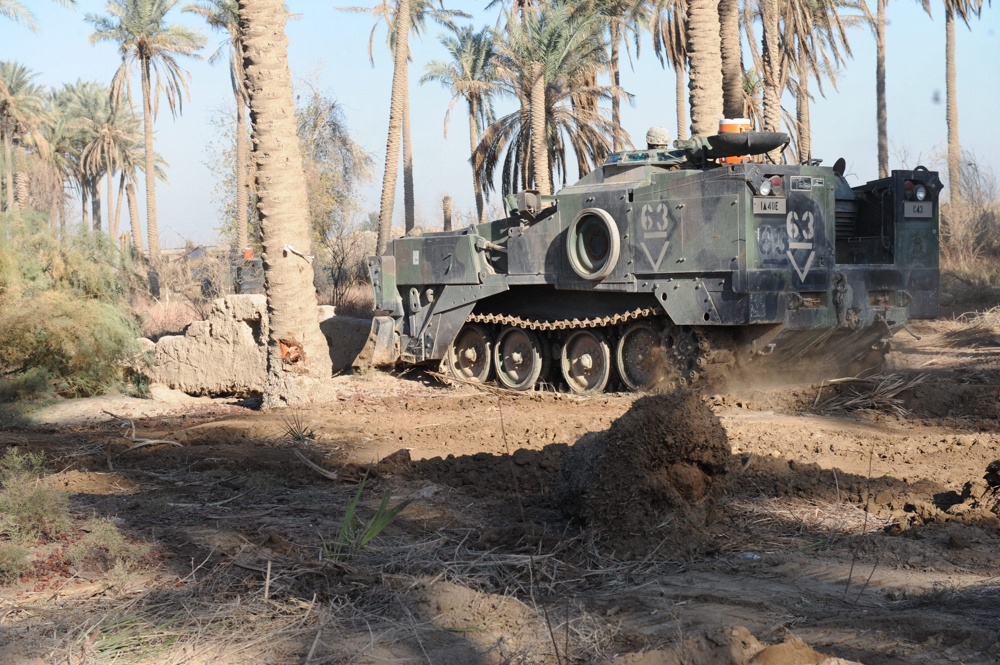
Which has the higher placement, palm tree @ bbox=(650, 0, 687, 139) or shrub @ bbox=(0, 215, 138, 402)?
palm tree @ bbox=(650, 0, 687, 139)

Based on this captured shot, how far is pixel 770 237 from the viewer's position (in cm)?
973

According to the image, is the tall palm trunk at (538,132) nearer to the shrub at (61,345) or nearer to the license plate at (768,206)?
the shrub at (61,345)

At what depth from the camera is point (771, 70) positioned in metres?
21.5

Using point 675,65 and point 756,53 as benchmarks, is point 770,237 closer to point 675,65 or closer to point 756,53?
point 756,53

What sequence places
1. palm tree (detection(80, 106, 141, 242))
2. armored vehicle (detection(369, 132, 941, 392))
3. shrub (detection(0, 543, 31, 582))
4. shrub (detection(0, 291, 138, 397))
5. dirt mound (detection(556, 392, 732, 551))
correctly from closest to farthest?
shrub (detection(0, 543, 31, 582))
dirt mound (detection(556, 392, 732, 551))
armored vehicle (detection(369, 132, 941, 392))
shrub (detection(0, 291, 138, 397))
palm tree (detection(80, 106, 141, 242))

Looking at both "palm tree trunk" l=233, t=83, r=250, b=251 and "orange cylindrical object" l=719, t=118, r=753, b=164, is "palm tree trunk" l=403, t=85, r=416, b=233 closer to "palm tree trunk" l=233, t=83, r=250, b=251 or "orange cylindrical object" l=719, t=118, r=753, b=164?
"palm tree trunk" l=233, t=83, r=250, b=251

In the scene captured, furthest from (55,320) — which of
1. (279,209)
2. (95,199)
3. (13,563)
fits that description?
(95,199)

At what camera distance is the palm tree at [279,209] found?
404 inches

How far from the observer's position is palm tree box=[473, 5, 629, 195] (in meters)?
25.2

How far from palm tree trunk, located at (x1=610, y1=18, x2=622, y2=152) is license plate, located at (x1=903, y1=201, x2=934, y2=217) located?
724 inches

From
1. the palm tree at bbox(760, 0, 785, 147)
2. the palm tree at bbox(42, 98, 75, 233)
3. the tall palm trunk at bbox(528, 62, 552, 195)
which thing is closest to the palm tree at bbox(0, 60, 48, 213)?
the palm tree at bbox(42, 98, 75, 233)

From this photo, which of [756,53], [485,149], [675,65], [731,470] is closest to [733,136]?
[731,470]

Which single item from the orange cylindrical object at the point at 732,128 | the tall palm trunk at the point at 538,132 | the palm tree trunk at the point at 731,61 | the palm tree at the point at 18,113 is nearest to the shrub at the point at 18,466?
the orange cylindrical object at the point at 732,128

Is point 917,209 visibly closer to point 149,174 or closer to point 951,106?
point 951,106
